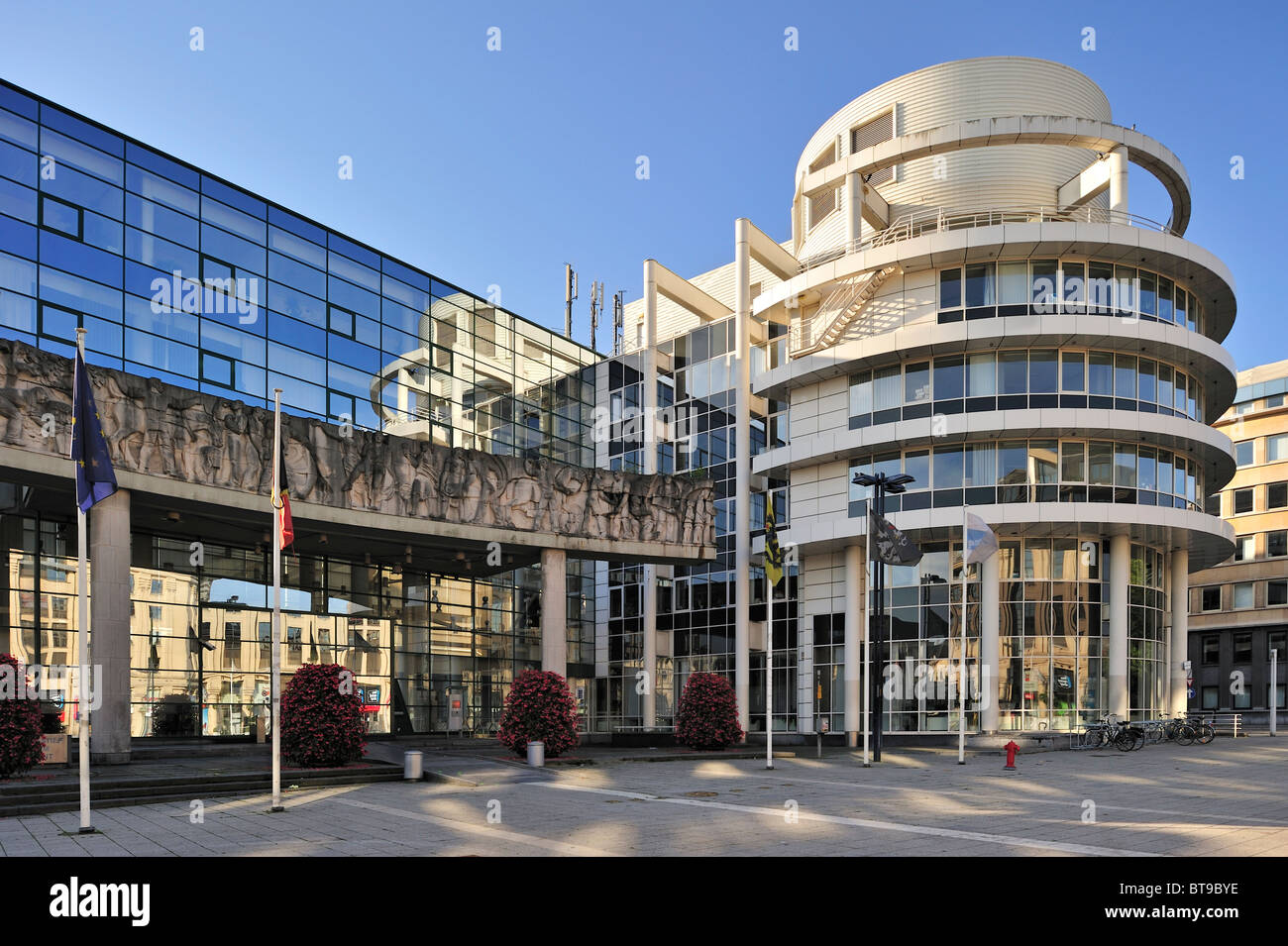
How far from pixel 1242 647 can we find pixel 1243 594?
3810mm

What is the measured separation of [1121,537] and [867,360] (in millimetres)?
12281

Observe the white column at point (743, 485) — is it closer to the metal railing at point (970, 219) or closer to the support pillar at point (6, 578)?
the metal railing at point (970, 219)

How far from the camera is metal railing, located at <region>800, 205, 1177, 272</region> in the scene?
4362 centimetres

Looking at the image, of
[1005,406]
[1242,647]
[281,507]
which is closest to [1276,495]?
[1242,647]

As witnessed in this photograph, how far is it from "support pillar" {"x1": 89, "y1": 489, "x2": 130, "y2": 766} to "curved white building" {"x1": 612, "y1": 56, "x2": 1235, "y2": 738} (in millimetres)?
23013

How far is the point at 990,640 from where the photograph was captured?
135ft

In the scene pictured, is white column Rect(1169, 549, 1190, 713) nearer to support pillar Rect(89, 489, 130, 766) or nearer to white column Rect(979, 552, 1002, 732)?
white column Rect(979, 552, 1002, 732)

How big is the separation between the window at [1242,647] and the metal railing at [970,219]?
43.2 metres

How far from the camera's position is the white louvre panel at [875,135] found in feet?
158

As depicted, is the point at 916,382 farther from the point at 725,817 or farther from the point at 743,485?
the point at 725,817

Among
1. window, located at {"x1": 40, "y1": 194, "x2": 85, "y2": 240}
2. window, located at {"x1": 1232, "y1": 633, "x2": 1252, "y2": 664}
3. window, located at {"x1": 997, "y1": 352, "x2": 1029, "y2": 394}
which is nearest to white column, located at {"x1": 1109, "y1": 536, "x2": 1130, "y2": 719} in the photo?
window, located at {"x1": 997, "y1": 352, "x2": 1029, "y2": 394}

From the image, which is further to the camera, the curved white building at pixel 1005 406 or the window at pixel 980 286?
the window at pixel 980 286

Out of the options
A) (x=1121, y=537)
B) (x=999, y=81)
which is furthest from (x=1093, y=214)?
(x=1121, y=537)

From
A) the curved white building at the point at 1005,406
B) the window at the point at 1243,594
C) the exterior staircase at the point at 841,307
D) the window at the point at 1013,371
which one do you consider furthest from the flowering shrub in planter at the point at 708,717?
the window at the point at 1243,594
